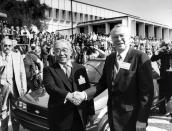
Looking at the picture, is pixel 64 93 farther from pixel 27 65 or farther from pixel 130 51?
pixel 27 65

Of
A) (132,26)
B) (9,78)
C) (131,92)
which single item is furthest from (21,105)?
(132,26)

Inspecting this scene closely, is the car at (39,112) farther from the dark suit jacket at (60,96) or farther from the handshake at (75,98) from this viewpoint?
the handshake at (75,98)

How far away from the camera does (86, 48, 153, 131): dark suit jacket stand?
8.67 ft

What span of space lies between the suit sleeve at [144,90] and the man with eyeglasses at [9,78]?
2.73 m

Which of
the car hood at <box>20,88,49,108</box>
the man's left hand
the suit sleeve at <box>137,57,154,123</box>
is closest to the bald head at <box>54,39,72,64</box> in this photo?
the suit sleeve at <box>137,57,154,123</box>

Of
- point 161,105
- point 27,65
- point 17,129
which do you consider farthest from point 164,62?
point 17,129

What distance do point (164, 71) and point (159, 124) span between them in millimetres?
1354

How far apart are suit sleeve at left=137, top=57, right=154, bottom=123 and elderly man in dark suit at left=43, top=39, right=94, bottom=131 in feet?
2.25

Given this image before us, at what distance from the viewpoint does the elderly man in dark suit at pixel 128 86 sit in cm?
264

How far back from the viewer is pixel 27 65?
659 centimetres

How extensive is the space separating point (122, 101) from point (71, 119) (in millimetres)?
631

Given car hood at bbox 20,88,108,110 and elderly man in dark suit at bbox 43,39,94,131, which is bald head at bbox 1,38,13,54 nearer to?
car hood at bbox 20,88,108,110

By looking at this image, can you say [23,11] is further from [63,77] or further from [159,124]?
[63,77]

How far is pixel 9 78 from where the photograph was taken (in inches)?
187
